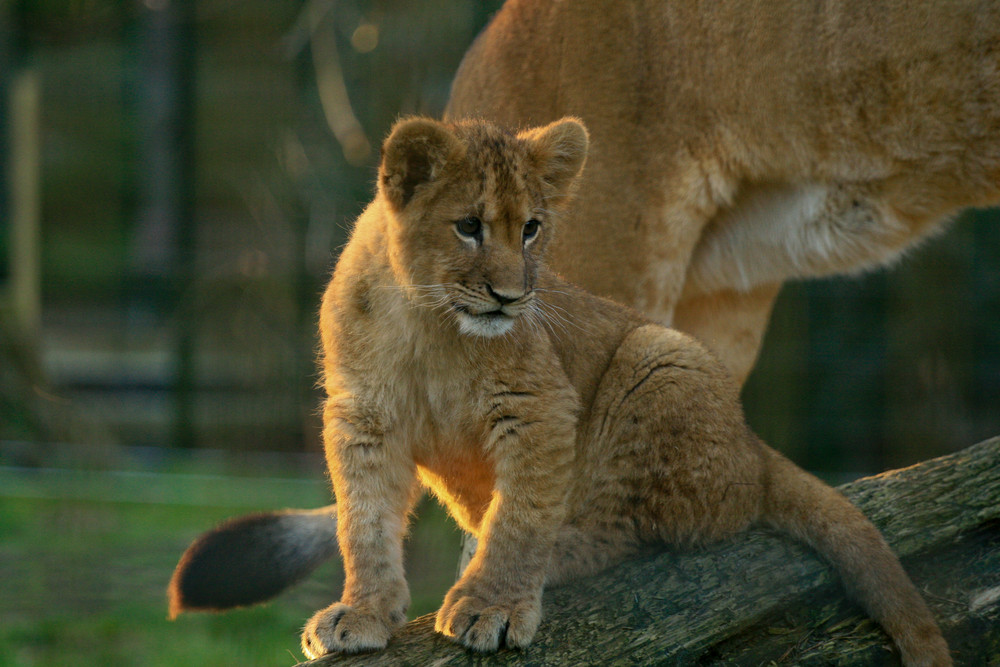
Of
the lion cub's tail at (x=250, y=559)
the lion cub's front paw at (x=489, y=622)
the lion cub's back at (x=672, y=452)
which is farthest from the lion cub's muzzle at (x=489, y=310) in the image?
the lion cub's tail at (x=250, y=559)

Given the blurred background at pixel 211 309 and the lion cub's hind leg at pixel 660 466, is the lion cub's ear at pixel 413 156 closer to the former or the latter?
the lion cub's hind leg at pixel 660 466

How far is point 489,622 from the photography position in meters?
2.48

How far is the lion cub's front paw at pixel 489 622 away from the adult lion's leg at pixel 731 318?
76.0 inches

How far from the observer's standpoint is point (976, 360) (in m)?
6.29

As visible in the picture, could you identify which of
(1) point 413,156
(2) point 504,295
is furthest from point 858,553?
(1) point 413,156

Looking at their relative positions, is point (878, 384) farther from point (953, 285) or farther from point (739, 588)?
point (739, 588)

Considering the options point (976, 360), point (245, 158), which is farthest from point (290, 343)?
point (976, 360)

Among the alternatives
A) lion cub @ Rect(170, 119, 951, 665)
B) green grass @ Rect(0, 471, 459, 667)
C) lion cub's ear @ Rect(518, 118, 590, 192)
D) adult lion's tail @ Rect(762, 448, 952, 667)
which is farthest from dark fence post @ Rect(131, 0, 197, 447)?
adult lion's tail @ Rect(762, 448, 952, 667)

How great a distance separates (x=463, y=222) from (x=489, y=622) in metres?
0.94

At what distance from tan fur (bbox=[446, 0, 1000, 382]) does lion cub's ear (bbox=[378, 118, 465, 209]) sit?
1.11m

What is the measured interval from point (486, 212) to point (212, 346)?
5.50 meters

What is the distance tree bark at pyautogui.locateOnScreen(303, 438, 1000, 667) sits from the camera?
254cm

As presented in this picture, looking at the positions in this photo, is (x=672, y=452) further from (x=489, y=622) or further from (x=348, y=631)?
(x=348, y=631)

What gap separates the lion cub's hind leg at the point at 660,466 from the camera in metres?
2.76
